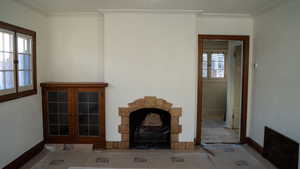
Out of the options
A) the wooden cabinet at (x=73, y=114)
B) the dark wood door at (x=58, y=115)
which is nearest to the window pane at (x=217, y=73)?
the wooden cabinet at (x=73, y=114)

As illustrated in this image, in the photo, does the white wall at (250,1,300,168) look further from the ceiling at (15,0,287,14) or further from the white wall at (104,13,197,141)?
the white wall at (104,13,197,141)

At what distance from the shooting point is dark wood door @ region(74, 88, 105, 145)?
12.0 ft

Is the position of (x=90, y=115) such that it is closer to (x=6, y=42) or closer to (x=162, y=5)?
(x=6, y=42)

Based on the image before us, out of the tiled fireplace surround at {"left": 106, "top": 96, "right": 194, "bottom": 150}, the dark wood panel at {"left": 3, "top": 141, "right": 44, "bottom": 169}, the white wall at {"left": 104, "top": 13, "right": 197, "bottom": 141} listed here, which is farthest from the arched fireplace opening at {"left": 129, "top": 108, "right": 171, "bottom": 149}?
the dark wood panel at {"left": 3, "top": 141, "right": 44, "bottom": 169}

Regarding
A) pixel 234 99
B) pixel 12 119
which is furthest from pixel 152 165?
pixel 234 99

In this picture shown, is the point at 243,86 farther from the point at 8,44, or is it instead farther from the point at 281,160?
the point at 8,44

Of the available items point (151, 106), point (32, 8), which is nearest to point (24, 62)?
point (32, 8)

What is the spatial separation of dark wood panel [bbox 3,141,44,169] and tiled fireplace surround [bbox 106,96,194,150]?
46.3 inches

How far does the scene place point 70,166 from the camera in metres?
3.13

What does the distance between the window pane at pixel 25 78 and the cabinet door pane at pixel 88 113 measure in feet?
2.68

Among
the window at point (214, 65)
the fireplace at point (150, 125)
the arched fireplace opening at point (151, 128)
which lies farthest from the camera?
the window at point (214, 65)

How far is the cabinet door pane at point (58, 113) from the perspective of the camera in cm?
371

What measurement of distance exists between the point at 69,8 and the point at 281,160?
4053 mm

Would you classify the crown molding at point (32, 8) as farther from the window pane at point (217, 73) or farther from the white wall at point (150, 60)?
the window pane at point (217, 73)
